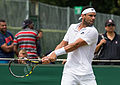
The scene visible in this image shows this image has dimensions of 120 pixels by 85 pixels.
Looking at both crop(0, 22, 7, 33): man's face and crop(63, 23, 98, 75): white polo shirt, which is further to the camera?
crop(0, 22, 7, 33): man's face

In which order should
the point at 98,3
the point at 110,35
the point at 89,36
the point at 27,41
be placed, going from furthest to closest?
the point at 98,3 → the point at 27,41 → the point at 110,35 → the point at 89,36

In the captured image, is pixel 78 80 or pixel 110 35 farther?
pixel 110 35

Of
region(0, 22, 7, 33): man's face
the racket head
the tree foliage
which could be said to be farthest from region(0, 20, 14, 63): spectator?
the tree foliage

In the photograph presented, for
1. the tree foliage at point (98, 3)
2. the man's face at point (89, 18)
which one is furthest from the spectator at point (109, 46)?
the tree foliage at point (98, 3)

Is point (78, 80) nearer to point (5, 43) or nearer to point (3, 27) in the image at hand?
point (5, 43)

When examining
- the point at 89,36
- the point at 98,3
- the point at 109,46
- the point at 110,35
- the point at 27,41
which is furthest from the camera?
the point at 98,3

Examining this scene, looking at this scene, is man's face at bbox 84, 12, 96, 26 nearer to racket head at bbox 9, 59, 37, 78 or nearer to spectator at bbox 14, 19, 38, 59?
racket head at bbox 9, 59, 37, 78

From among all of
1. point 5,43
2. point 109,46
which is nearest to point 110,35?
point 109,46

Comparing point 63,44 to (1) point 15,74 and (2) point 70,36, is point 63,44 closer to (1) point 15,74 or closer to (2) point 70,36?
(2) point 70,36

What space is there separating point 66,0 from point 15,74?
1022 inches

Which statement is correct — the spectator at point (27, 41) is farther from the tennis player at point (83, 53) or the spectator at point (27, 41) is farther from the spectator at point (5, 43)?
the tennis player at point (83, 53)

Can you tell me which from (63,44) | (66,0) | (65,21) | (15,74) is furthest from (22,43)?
(66,0)

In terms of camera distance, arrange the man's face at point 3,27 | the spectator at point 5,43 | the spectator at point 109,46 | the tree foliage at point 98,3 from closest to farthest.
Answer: the spectator at point 109,46 → the spectator at point 5,43 → the man's face at point 3,27 → the tree foliage at point 98,3

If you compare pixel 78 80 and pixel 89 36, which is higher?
pixel 89 36
